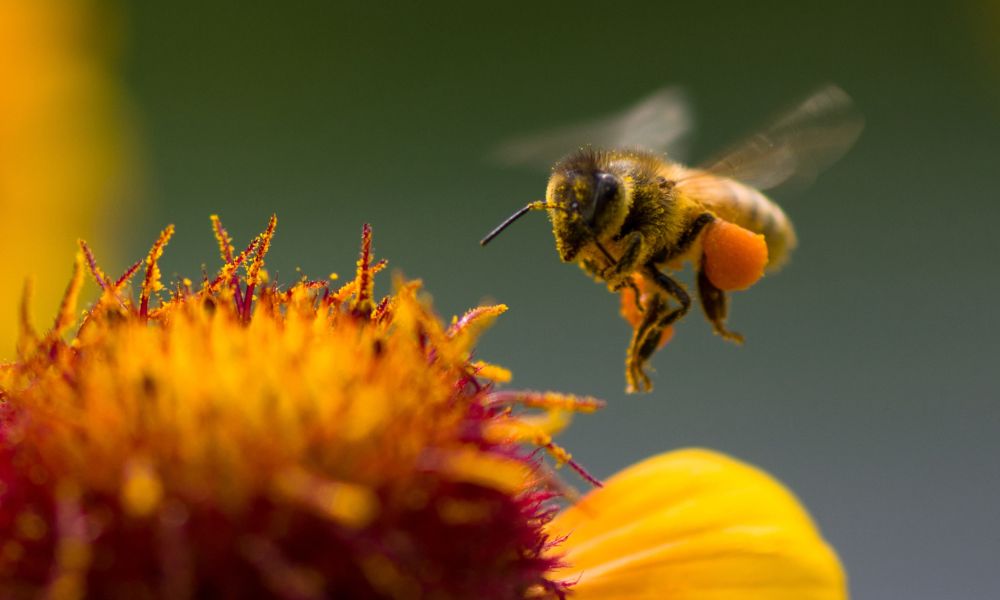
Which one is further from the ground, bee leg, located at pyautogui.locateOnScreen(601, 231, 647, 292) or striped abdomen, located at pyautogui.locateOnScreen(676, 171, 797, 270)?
striped abdomen, located at pyautogui.locateOnScreen(676, 171, 797, 270)

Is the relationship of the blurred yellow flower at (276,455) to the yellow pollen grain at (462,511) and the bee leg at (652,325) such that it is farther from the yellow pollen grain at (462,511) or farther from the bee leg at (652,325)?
the bee leg at (652,325)

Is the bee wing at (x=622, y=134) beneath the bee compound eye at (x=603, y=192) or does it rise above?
above

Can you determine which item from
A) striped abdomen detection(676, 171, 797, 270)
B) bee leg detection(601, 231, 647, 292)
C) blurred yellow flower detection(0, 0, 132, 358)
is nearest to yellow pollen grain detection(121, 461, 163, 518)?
bee leg detection(601, 231, 647, 292)

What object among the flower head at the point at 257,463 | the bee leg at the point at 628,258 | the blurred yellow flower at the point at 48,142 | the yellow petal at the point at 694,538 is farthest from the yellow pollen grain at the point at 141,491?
the blurred yellow flower at the point at 48,142

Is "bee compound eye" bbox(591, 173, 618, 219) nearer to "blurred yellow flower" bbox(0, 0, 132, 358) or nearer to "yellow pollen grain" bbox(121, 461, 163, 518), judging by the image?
"yellow pollen grain" bbox(121, 461, 163, 518)

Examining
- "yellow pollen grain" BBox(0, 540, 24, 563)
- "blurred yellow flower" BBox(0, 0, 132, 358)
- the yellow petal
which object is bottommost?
"yellow pollen grain" BBox(0, 540, 24, 563)

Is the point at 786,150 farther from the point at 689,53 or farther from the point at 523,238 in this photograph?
the point at 689,53

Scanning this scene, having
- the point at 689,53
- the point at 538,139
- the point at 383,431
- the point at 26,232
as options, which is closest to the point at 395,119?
the point at 689,53

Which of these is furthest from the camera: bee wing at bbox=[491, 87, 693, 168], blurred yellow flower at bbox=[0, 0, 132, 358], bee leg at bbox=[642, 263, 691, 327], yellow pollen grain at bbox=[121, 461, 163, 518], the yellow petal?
blurred yellow flower at bbox=[0, 0, 132, 358]
